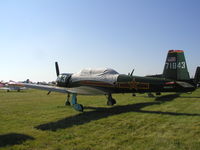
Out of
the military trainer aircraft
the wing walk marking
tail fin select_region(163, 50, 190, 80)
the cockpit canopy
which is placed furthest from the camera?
the cockpit canopy

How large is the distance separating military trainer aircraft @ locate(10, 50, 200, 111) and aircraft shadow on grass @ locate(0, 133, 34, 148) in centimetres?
477

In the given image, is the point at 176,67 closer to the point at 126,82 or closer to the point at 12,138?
the point at 126,82

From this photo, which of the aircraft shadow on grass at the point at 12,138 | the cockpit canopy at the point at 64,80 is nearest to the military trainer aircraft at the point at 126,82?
the cockpit canopy at the point at 64,80

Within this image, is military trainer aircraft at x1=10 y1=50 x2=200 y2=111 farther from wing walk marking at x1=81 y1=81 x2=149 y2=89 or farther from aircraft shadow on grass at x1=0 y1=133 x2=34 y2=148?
aircraft shadow on grass at x1=0 y1=133 x2=34 y2=148

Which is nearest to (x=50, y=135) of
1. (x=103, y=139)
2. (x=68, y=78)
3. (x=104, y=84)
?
(x=103, y=139)

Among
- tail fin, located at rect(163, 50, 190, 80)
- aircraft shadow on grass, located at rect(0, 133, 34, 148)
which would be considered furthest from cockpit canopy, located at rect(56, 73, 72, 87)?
aircraft shadow on grass, located at rect(0, 133, 34, 148)

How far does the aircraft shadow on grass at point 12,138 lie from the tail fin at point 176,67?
371 inches

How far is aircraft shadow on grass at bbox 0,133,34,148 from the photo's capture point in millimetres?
5420

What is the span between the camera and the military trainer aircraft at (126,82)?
11.3 meters

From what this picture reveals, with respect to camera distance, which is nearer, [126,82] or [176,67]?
[126,82]

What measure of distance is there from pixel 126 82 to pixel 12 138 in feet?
24.3

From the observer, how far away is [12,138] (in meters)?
5.88

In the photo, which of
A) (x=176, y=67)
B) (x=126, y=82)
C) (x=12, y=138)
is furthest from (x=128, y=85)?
(x=12, y=138)

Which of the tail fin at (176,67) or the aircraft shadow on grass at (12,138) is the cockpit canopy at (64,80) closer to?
the tail fin at (176,67)
